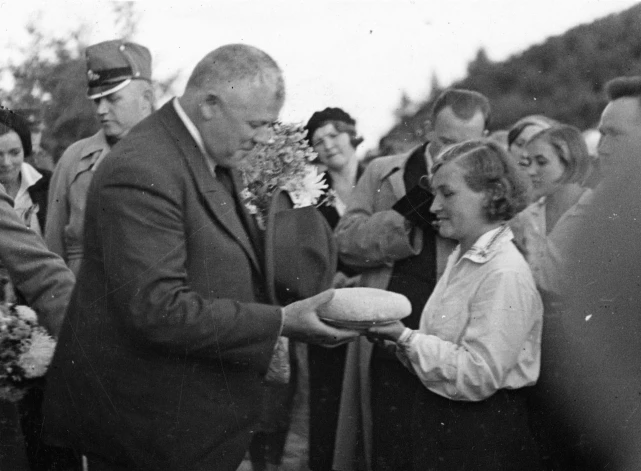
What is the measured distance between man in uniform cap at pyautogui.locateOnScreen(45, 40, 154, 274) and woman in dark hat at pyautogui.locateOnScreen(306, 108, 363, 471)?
77 cm

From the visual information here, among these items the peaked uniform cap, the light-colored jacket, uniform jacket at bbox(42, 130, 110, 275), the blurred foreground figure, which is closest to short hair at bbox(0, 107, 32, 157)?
uniform jacket at bbox(42, 130, 110, 275)

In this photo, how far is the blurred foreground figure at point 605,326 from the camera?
10.3 ft

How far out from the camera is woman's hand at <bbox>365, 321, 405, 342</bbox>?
3072 millimetres

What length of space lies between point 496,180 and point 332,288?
0.64 metres

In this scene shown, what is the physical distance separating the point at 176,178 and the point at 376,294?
2.64 feet

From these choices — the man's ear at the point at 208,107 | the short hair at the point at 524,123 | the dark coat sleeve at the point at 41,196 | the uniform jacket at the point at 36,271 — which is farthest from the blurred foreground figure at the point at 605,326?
the dark coat sleeve at the point at 41,196

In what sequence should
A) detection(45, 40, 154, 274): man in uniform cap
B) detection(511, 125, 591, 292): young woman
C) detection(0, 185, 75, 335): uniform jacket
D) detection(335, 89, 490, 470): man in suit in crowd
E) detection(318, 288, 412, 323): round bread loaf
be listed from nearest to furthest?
detection(318, 288, 412, 323): round bread loaf, detection(0, 185, 75, 335): uniform jacket, detection(511, 125, 591, 292): young woman, detection(335, 89, 490, 470): man in suit in crowd, detection(45, 40, 154, 274): man in uniform cap

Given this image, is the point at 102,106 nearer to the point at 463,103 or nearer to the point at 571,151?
the point at 463,103

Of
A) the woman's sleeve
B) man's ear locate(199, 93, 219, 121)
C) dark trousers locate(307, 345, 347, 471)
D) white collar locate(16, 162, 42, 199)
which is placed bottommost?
dark trousers locate(307, 345, 347, 471)

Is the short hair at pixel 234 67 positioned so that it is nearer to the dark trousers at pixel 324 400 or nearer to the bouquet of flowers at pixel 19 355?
the bouquet of flowers at pixel 19 355

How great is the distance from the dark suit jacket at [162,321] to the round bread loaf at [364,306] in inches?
11.6

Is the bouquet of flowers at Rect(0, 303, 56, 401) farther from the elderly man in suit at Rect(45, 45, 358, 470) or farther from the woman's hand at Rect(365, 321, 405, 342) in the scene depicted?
the woman's hand at Rect(365, 321, 405, 342)

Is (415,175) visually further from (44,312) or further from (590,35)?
(44,312)

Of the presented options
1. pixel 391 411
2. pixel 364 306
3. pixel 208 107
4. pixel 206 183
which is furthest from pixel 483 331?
pixel 208 107
